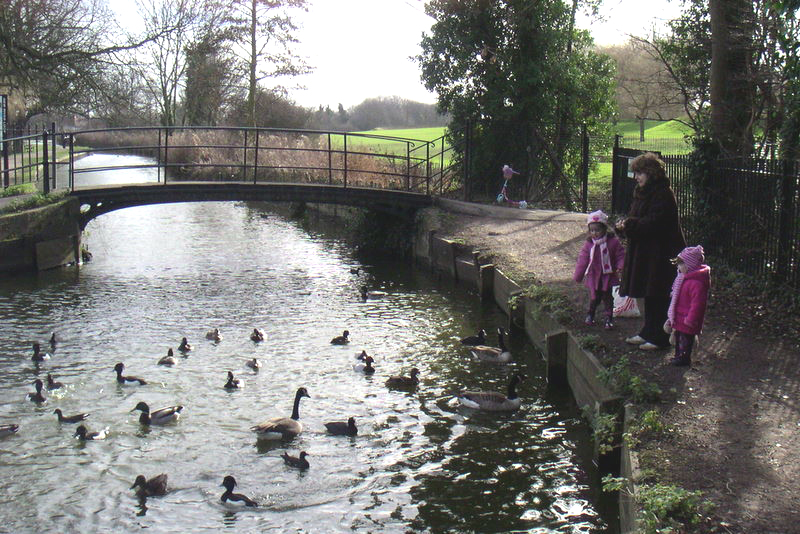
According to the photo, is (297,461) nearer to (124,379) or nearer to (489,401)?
(489,401)

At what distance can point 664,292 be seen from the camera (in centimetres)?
1017

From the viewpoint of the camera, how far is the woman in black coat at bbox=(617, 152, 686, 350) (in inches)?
396

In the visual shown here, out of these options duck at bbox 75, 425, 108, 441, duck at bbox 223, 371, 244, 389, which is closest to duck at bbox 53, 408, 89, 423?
duck at bbox 75, 425, 108, 441

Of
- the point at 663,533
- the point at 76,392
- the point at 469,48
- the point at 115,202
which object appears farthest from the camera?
the point at 469,48

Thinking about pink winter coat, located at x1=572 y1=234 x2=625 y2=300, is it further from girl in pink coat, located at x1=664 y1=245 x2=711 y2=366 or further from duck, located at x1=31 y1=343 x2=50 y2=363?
duck, located at x1=31 y1=343 x2=50 y2=363

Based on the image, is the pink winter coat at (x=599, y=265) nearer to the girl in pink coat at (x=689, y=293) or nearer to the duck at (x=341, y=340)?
the girl in pink coat at (x=689, y=293)

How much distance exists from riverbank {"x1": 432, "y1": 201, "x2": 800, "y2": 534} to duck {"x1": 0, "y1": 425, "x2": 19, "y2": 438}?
6827 mm

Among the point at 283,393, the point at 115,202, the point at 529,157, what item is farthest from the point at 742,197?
the point at 115,202

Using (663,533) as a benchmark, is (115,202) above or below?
above

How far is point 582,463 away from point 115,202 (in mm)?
17145

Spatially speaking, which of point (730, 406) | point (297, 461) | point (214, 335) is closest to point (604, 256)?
point (730, 406)

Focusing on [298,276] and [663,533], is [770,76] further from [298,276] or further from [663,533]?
[663,533]

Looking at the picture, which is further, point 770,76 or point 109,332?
point 770,76

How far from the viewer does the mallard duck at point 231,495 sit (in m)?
8.21
